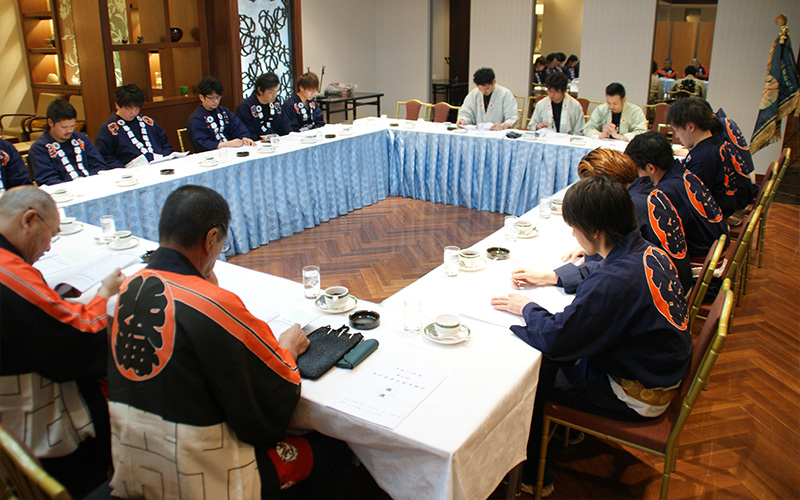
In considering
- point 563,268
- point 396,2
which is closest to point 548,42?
point 396,2

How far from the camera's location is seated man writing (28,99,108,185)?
13.1ft

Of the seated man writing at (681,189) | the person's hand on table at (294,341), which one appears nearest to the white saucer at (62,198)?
the person's hand on table at (294,341)

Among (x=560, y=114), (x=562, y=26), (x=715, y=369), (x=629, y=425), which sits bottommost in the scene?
(x=715, y=369)

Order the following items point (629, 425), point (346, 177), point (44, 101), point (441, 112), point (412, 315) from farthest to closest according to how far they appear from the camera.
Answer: point (441, 112) → point (44, 101) → point (346, 177) → point (412, 315) → point (629, 425)

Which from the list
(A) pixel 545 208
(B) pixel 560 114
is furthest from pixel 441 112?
(A) pixel 545 208

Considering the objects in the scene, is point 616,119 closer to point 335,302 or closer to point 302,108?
point 302,108

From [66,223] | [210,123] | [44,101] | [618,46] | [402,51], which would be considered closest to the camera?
[66,223]

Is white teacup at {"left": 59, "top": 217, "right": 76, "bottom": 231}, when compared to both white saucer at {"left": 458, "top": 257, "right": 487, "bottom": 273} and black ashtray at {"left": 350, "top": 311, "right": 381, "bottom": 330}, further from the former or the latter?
white saucer at {"left": 458, "top": 257, "right": 487, "bottom": 273}

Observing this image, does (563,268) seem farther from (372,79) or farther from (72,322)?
(372,79)

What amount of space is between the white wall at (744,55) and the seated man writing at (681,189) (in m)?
4.53

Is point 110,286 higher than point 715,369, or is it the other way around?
point 110,286

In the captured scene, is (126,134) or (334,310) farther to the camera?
(126,134)

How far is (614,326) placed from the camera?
1.75 metres

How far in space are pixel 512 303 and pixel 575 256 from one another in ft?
2.11
